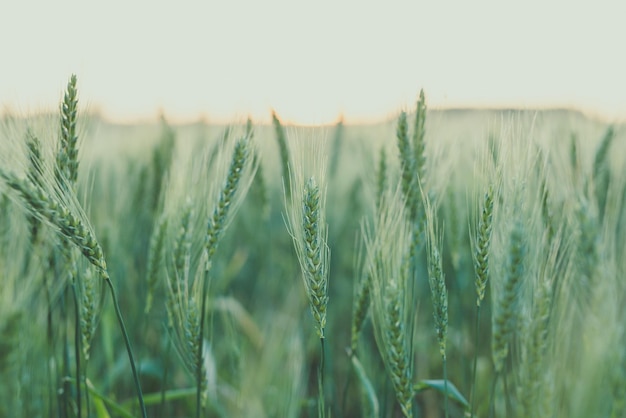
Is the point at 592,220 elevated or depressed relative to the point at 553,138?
depressed

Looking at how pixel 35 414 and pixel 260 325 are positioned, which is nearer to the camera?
pixel 35 414

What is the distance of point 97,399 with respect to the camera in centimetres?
136

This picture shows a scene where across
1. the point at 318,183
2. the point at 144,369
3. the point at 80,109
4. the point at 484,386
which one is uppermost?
the point at 80,109

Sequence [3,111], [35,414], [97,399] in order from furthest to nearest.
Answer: [35,414] → [3,111] → [97,399]

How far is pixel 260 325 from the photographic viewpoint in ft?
8.60

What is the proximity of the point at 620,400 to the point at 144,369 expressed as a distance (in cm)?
153

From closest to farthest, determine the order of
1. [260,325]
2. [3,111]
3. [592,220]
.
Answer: [592,220], [3,111], [260,325]

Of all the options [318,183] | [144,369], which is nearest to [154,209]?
[144,369]

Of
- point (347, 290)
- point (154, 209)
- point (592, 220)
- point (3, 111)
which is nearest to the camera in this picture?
point (592, 220)

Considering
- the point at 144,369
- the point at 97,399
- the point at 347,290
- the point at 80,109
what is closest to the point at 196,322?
the point at 97,399

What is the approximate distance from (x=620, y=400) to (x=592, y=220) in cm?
35

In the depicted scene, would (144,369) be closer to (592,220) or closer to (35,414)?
(35,414)

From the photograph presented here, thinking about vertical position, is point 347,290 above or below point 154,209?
below

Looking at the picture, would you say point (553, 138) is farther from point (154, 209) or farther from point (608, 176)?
point (154, 209)
